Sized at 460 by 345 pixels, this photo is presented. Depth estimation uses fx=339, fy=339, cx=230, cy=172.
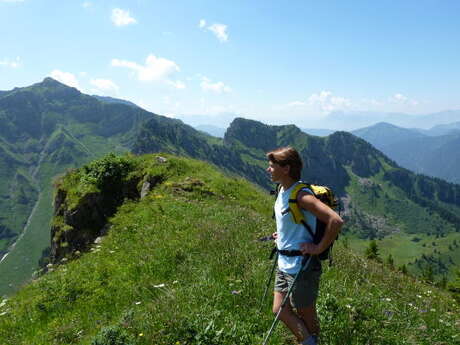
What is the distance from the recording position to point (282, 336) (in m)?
5.75

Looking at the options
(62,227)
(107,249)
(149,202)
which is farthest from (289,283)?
(62,227)

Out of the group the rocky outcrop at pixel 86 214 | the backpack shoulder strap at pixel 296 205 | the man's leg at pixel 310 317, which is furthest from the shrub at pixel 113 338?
the rocky outcrop at pixel 86 214

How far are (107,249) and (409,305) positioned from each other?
9.14 m

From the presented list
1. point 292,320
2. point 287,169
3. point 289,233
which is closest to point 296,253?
point 289,233

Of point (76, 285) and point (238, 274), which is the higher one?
point (238, 274)

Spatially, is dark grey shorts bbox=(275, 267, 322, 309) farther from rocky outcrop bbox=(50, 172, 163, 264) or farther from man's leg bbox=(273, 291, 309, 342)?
rocky outcrop bbox=(50, 172, 163, 264)

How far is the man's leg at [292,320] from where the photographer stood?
15.6 feet

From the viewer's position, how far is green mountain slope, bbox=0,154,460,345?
5.77 m

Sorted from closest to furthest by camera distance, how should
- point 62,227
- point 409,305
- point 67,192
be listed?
point 409,305, point 62,227, point 67,192

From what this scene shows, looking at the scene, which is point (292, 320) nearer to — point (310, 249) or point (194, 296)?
point (310, 249)

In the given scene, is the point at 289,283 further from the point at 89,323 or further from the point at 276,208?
the point at 89,323

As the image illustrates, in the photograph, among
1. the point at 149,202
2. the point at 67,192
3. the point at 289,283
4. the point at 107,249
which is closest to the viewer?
the point at 289,283

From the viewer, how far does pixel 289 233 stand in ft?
16.2

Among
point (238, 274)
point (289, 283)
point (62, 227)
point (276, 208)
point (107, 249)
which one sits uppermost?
point (276, 208)
